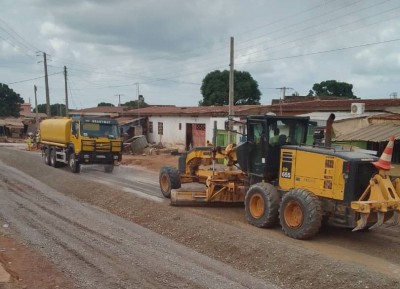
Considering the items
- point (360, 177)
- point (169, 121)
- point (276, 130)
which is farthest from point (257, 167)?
point (169, 121)

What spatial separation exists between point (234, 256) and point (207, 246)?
0.88 m

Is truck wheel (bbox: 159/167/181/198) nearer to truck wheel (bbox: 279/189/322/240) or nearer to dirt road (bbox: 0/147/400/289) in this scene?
dirt road (bbox: 0/147/400/289)

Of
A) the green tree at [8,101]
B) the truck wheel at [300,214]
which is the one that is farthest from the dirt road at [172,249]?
the green tree at [8,101]

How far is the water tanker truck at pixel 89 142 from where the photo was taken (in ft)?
75.3

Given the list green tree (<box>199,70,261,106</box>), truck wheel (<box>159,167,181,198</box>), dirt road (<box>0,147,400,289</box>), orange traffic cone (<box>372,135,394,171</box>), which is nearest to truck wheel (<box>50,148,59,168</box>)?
dirt road (<box>0,147,400,289</box>)

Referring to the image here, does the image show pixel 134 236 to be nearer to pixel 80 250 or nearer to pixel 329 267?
pixel 80 250

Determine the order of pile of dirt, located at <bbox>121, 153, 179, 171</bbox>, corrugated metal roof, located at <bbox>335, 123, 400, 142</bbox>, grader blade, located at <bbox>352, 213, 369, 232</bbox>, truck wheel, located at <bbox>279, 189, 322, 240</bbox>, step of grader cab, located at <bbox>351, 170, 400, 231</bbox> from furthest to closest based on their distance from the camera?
pile of dirt, located at <bbox>121, 153, 179, 171</bbox> → corrugated metal roof, located at <bbox>335, 123, 400, 142</bbox> → truck wheel, located at <bbox>279, 189, 322, 240</bbox> → grader blade, located at <bbox>352, 213, 369, 232</bbox> → step of grader cab, located at <bbox>351, 170, 400, 231</bbox>

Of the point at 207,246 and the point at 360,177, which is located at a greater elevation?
the point at 360,177

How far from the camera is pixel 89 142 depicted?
22.9m

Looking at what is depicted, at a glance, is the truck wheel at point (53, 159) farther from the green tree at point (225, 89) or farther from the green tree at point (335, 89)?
the green tree at point (335, 89)

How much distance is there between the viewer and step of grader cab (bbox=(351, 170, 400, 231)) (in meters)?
9.40

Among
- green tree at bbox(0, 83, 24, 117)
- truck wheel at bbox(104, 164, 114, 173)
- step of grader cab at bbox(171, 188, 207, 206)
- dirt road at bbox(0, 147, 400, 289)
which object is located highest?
green tree at bbox(0, 83, 24, 117)

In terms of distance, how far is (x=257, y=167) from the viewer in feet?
40.2

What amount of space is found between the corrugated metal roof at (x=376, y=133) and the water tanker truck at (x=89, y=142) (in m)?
10.7
